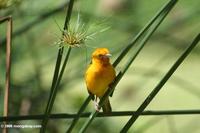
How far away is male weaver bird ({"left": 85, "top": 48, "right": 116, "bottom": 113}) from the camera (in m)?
2.07

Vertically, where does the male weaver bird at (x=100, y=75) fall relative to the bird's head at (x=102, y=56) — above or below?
below

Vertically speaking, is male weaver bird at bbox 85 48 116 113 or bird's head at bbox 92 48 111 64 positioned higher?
bird's head at bbox 92 48 111 64

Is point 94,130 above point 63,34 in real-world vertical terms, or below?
below

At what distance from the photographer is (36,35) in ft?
9.11

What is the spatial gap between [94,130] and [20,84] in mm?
356

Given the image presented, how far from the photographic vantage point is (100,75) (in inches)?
83.0

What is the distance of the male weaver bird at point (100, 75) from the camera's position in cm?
207

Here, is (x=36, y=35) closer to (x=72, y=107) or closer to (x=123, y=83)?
(x=72, y=107)

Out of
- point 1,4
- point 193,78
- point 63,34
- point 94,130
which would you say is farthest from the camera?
point 193,78

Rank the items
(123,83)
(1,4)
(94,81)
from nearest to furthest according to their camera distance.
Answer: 1. (1,4)
2. (94,81)
3. (123,83)

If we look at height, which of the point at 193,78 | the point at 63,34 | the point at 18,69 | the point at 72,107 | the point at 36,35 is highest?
the point at 63,34

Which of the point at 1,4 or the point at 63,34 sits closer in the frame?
the point at 63,34

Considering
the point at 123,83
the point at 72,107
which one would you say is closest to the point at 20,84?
the point at 72,107

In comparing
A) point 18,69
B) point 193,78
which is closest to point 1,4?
point 18,69
